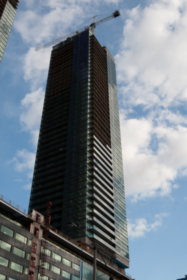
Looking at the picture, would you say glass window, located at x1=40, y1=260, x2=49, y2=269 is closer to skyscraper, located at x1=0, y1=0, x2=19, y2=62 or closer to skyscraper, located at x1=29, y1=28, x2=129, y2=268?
skyscraper, located at x1=29, y1=28, x2=129, y2=268

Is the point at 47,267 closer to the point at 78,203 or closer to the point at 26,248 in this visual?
the point at 26,248

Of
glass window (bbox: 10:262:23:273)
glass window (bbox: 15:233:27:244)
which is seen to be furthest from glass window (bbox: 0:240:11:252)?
glass window (bbox: 15:233:27:244)

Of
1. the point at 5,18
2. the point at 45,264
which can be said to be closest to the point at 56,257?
the point at 45,264

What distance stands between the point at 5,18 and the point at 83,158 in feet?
330

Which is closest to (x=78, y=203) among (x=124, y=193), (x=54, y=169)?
(x=54, y=169)

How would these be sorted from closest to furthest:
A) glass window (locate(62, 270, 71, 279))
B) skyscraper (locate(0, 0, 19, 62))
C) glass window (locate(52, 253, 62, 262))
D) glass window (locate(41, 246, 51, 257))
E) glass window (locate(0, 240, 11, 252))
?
glass window (locate(0, 240, 11, 252))
glass window (locate(41, 246, 51, 257))
glass window (locate(52, 253, 62, 262))
glass window (locate(62, 270, 71, 279))
skyscraper (locate(0, 0, 19, 62))

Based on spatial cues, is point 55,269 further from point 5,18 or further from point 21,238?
point 5,18

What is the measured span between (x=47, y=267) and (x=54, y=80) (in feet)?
436

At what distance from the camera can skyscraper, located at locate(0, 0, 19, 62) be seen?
170 m

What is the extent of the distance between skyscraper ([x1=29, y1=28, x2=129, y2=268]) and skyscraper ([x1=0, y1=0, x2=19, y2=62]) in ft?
123

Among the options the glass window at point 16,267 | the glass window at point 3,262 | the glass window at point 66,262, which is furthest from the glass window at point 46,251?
the glass window at point 3,262

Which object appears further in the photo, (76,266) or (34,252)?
(76,266)

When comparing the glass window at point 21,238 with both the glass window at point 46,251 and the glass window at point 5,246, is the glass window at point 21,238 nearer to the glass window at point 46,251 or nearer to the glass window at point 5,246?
the glass window at point 5,246

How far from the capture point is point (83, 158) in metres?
145
